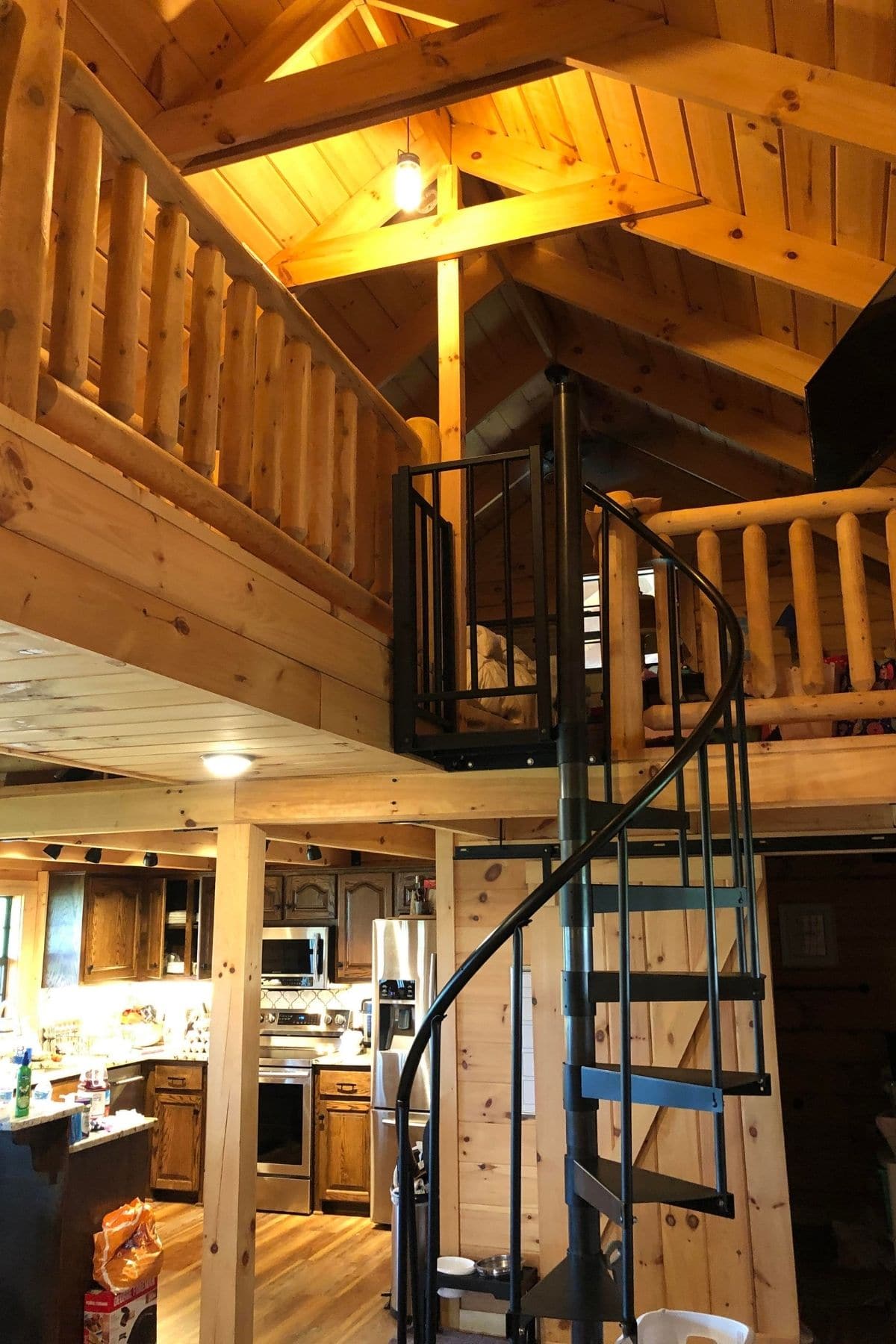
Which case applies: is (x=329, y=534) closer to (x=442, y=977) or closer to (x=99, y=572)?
(x=99, y=572)

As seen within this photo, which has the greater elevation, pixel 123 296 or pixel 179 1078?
pixel 123 296

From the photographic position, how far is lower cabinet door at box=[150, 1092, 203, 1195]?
7246 millimetres

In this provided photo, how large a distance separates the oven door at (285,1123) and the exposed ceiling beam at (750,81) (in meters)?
6.47

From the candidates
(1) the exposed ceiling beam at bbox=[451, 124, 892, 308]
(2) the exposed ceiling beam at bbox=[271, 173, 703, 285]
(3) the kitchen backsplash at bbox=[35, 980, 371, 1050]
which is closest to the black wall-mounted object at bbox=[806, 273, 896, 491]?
(1) the exposed ceiling beam at bbox=[451, 124, 892, 308]

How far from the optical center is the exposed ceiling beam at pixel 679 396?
5.28 metres

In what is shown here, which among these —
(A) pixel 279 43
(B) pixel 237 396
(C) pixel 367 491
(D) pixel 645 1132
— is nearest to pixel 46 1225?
(D) pixel 645 1132

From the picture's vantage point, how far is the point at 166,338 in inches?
77.4

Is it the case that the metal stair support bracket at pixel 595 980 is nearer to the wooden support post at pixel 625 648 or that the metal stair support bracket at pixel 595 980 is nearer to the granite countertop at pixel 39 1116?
the wooden support post at pixel 625 648

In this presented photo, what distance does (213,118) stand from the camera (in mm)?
3369

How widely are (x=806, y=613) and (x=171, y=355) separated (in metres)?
2.06

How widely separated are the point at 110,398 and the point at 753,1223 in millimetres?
4463

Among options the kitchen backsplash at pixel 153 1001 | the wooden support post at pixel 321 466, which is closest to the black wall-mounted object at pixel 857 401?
the wooden support post at pixel 321 466

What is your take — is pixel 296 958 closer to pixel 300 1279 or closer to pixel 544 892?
pixel 300 1279

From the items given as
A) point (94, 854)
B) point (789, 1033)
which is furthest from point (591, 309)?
point (789, 1033)
